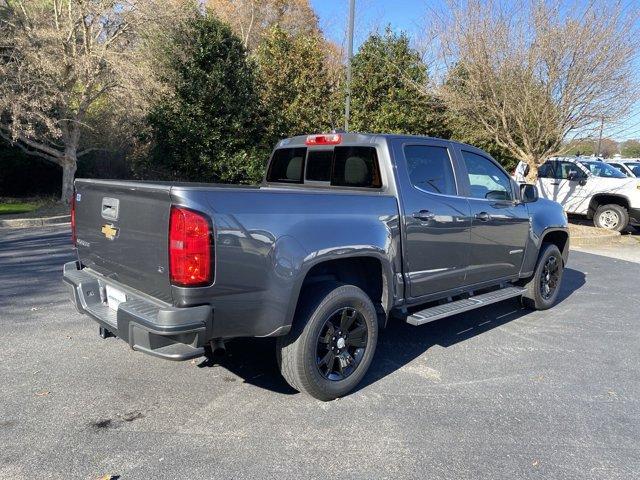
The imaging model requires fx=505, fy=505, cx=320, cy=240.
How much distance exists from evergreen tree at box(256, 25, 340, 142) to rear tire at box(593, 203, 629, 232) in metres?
8.34

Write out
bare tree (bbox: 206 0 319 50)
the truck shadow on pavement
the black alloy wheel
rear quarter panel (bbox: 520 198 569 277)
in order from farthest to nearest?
bare tree (bbox: 206 0 319 50) → rear quarter panel (bbox: 520 198 569 277) → the truck shadow on pavement → the black alloy wheel

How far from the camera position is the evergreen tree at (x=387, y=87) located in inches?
619

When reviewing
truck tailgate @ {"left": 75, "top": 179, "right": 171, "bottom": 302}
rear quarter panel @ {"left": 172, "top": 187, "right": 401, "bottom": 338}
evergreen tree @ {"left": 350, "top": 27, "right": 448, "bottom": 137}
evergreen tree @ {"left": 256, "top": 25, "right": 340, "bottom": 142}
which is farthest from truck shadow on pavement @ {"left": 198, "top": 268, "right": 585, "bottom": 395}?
evergreen tree @ {"left": 256, "top": 25, "right": 340, "bottom": 142}

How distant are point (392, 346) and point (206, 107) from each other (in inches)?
442

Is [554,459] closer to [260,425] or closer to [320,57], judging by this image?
[260,425]

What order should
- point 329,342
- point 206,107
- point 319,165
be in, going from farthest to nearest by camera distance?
point 206,107 → point 319,165 → point 329,342

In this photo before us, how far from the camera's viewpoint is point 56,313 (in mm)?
5320

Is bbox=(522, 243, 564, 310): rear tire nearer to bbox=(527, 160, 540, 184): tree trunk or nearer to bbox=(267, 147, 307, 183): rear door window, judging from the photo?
bbox=(267, 147, 307, 183): rear door window

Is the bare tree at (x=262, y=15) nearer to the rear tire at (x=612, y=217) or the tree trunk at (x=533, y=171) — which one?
the tree trunk at (x=533, y=171)

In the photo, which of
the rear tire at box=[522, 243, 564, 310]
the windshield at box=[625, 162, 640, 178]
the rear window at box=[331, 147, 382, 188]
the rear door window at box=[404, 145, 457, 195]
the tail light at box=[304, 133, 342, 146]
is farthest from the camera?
the windshield at box=[625, 162, 640, 178]

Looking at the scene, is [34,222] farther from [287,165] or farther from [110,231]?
[110,231]

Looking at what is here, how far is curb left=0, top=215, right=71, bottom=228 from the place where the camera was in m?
11.4

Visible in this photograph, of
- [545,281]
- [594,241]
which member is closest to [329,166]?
[545,281]

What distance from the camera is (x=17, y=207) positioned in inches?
575
